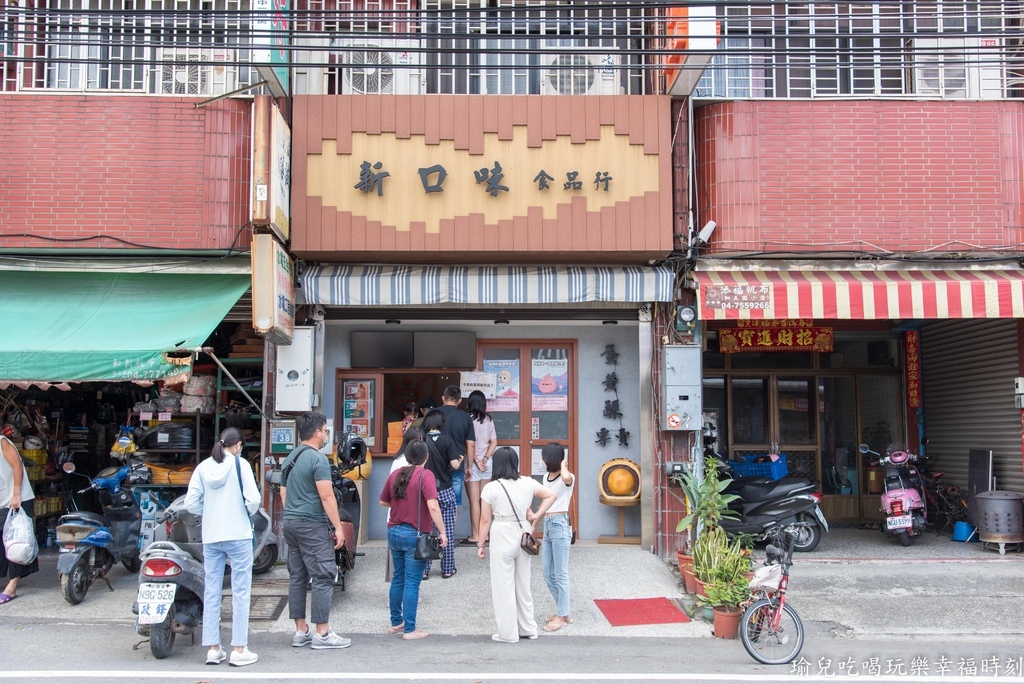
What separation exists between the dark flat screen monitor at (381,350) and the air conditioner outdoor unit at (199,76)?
339 centimetres

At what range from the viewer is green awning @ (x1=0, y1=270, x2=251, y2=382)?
8.22 metres

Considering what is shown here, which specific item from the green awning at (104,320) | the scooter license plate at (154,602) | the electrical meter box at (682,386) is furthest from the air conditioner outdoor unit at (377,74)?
the scooter license plate at (154,602)

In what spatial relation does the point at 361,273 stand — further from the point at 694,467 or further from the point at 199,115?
the point at 694,467

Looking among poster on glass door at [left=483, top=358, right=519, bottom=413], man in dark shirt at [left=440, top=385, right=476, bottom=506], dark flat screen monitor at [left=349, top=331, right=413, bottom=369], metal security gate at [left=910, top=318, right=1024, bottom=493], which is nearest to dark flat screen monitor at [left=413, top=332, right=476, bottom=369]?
dark flat screen monitor at [left=349, top=331, right=413, bottom=369]

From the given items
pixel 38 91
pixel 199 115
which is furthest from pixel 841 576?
pixel 38 91

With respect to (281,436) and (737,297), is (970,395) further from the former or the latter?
(281,436)

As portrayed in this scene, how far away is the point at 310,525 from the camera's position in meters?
6.82

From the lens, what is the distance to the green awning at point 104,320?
8219 millimetres

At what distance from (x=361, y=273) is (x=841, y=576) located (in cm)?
649

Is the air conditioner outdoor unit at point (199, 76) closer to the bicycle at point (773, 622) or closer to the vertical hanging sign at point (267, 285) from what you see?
the vertical hanging sign at point (267, 285)

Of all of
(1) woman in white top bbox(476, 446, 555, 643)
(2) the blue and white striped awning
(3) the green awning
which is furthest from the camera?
(2) the blue and white striped awning

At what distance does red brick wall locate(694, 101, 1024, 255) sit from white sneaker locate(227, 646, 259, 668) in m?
6.51

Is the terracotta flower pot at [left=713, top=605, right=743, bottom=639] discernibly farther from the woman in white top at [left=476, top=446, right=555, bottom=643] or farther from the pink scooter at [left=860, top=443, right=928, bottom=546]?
the pink scooter at [left=860, top=443, right=928, bottom=546]

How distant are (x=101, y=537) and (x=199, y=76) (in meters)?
5.45
